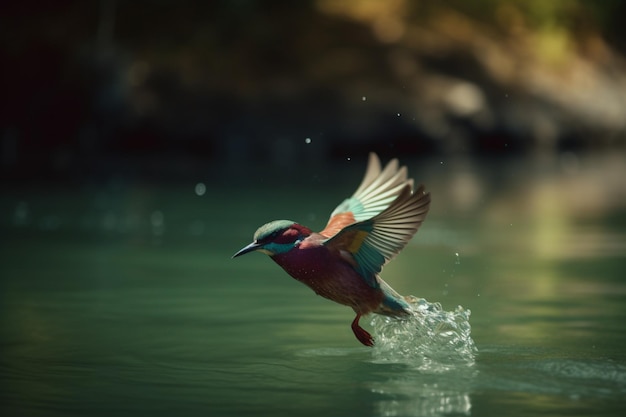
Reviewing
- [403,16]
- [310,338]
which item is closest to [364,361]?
[310,338]

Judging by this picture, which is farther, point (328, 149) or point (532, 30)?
point (532, 30)

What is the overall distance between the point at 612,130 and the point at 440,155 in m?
5.01

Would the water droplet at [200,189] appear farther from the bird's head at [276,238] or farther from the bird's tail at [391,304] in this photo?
the bird's head at [276,238]

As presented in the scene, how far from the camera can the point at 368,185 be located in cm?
590

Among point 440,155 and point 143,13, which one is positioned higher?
point 143,13

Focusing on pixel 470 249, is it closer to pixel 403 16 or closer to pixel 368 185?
pixel 368 185

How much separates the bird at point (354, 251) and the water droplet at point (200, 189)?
29.7 ft

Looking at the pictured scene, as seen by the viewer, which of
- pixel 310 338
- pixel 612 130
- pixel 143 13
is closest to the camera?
pixel 310 338

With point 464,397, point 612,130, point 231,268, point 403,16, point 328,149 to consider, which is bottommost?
point 464,397

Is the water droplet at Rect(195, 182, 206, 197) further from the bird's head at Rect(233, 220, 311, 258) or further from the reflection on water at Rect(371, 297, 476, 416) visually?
the bird's head at Rect(233, 220, 311, 258)

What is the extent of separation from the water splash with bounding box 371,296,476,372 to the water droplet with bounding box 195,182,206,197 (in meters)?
8.68

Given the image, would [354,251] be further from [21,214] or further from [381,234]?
[21,214]

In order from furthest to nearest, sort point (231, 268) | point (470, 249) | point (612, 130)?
point (612, 130) → point (470, 249) → point (231, 268)

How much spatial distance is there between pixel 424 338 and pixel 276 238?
1042 millimetres
